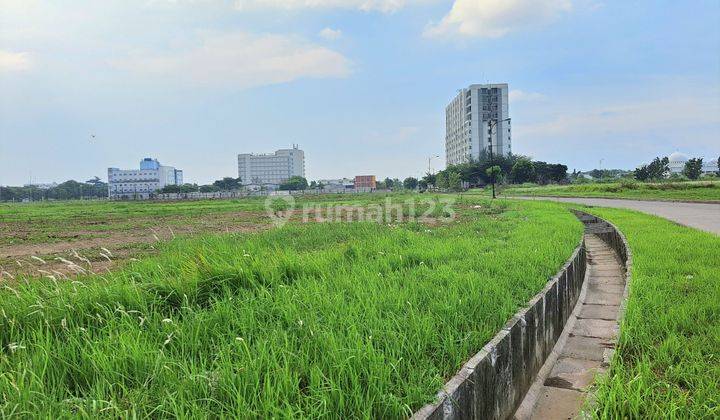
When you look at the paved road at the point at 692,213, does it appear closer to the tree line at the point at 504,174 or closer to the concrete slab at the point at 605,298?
the concrete slab at the point at 605,298

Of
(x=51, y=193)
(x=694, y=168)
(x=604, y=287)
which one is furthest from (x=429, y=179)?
(x=51, y=193)

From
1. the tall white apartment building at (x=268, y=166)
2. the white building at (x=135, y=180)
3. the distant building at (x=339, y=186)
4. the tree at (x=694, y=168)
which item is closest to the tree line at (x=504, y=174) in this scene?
the tree at (x=694, y=168)

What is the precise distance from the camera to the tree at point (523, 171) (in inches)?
2787

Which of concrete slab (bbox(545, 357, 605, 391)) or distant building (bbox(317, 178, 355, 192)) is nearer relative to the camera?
concrete slab (bbox(545, 357, 605, 391))

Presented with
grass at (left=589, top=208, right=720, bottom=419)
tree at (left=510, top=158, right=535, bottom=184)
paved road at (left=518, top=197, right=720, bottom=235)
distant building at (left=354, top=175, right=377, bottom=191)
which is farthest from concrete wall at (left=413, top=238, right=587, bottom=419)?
distant building at (left=354, top=175, right=377, bottom=191)

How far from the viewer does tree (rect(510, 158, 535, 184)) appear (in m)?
70.8

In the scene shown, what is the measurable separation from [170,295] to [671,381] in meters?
3.88

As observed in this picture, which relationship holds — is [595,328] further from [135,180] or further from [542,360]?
[135,180]

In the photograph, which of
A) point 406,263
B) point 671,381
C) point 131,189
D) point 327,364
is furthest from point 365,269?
point 131,189

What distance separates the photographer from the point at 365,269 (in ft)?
15.0

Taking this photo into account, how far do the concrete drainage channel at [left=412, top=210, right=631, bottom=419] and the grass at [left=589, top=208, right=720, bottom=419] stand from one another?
1.07 feet

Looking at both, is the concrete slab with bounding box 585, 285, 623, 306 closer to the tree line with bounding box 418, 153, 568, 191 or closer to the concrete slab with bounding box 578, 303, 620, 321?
the concrete slab with bounding box 578, 303, 620, 321

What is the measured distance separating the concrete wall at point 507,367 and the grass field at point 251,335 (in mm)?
105

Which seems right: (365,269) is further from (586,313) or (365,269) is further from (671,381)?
(586,313)
